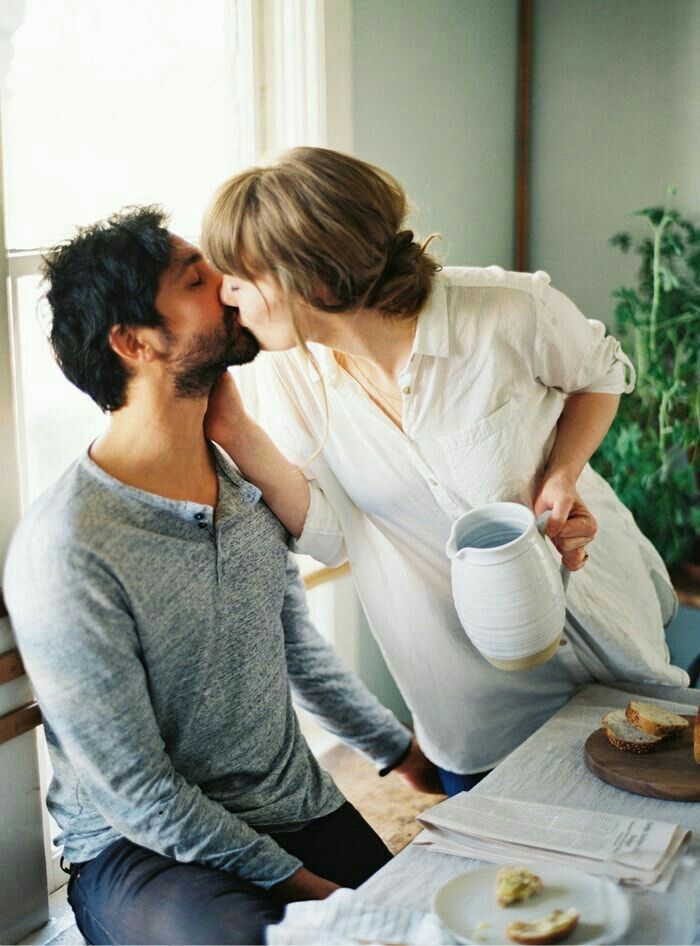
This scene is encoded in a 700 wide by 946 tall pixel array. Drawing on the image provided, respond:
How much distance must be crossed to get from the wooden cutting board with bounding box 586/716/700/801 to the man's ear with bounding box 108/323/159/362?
86cm

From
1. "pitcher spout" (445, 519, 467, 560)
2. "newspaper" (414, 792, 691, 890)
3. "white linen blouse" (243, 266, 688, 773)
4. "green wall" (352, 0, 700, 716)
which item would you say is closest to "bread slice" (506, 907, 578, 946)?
"newspaper" (414, 792, 691, 890)

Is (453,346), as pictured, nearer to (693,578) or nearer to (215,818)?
(215,818)

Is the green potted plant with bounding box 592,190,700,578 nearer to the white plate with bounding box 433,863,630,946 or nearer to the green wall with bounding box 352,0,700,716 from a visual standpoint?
the green wall with bounding box 352,0,700,716

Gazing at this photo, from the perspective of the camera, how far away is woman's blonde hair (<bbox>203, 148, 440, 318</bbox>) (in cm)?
153

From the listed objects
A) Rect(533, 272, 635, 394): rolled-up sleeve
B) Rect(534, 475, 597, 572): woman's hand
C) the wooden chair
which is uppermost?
Rect(533, 272, 635, 394): rolled-up sleeve

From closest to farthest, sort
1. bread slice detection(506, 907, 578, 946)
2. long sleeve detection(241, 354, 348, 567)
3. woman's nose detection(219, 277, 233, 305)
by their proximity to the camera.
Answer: bread slice detection(506, 907, 578, 946) → woman's nose detection(219, 277, 233, 305) → long sleeve detection(241, 354, 348, 567)

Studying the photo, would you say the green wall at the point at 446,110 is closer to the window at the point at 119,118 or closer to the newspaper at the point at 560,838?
the window at the point at 119,118

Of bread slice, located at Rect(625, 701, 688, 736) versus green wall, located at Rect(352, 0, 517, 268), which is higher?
green wall, located at Rect(352, 0, 517, 268)

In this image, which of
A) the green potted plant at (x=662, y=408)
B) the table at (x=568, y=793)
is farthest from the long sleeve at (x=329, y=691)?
the green potted plant at (x=662, y=408)

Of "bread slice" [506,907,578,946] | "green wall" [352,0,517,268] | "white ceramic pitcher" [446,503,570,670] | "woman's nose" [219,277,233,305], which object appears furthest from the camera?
"green wall" [352,0,517,268]

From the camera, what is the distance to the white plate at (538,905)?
113cm

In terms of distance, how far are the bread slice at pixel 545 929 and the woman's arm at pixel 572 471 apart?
0.58 m

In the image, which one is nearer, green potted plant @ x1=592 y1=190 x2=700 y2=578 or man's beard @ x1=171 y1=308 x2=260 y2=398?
man's beard @ x1=171 y1=308 x2=260 y2=398

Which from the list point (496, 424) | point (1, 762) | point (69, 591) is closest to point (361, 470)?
point (496, 424)
